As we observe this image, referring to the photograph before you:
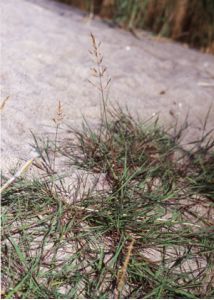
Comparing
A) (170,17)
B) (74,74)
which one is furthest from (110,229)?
(170,17)

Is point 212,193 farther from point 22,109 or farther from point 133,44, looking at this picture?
point 133,44

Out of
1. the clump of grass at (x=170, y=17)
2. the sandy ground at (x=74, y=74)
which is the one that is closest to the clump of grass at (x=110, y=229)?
the sandy ground at (x=74, y=74)

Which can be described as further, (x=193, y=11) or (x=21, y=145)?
(x=193, y=11)

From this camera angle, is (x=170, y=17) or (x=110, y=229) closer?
(x=110, y=229)

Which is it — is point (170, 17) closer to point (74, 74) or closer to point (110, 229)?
point (74, 74)

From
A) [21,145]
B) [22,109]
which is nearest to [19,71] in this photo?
[22,109]

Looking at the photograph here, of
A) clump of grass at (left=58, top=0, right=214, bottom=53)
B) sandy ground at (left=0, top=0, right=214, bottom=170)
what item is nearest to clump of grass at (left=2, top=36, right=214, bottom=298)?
sandy ground at (left=0, top=0, right=214, bottom=170)

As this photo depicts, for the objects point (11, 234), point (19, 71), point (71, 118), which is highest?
point (19, 71)
